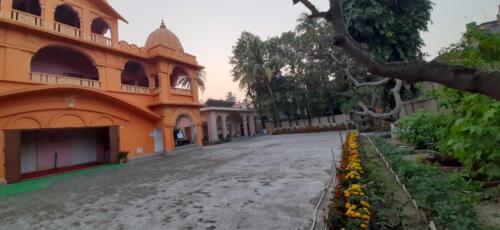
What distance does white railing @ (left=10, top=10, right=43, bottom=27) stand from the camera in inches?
387

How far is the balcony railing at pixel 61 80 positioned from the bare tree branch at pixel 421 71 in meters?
13.5

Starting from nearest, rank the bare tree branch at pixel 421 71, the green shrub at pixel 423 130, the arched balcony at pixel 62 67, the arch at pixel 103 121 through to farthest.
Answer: the bare tree branch at pixel 421 71 < the green shrub at pixel 423 130 < the arched balcony at pixel 62 67 < the arch at pixel 103 121

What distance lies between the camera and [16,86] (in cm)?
962

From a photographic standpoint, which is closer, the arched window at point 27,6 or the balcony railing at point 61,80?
the balcony railing at point 61,80

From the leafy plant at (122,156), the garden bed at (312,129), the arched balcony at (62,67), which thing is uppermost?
the arched balcony at (62,67)

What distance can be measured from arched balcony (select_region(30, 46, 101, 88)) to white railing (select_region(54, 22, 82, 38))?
100 cm

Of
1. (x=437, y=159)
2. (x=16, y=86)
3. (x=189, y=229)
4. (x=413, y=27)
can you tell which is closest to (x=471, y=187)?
(x=437, y=159)

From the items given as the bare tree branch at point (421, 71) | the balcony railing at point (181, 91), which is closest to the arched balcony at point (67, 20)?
the balcony railing at point (181, 91)

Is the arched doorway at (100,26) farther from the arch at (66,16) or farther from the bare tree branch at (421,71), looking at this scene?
the bare tree branch at (421,71)

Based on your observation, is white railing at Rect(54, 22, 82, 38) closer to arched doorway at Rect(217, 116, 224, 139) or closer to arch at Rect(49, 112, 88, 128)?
arch at Rect(49, 112, 88, 128)

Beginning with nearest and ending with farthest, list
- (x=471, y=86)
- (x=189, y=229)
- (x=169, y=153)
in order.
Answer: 1. (x=471, y=86)
2. (x=189, y=229)
3. (x=169, y=153)

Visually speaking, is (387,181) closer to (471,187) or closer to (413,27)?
(471,187)

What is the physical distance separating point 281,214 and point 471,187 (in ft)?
10.1

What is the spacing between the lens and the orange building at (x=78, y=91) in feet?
31.3
